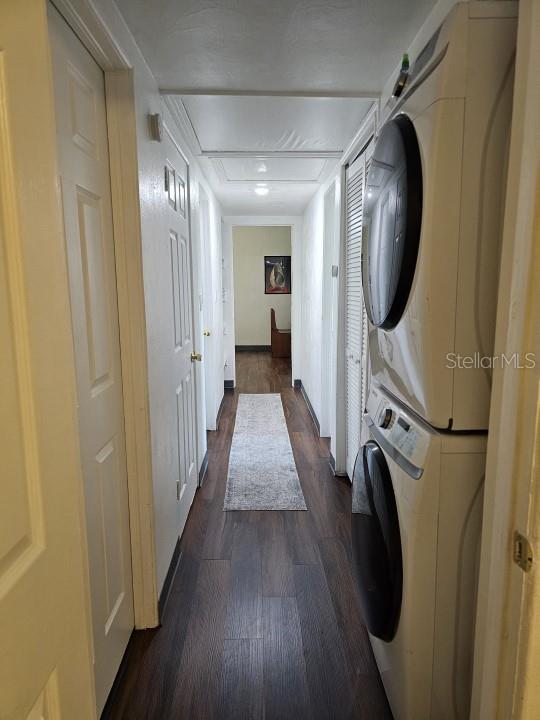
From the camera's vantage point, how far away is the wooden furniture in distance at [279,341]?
7.87 m

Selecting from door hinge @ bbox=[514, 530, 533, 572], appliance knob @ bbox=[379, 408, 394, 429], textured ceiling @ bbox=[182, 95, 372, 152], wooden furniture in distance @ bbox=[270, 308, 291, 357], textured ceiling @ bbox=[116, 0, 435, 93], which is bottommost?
wooden furniture in distance @ bbox=[270, 308, 291, 357]

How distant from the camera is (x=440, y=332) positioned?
39.9 inches

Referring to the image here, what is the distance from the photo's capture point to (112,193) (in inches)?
58.5

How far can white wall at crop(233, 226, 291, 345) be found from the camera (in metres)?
8.69

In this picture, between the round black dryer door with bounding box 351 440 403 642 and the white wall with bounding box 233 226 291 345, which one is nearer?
the round black dryer door with bounding box 351 440 403 642

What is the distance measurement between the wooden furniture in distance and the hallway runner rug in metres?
3.22

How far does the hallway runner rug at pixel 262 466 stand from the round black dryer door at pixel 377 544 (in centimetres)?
131

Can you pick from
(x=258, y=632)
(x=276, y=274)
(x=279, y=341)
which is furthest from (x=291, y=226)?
(x=258, y=632)

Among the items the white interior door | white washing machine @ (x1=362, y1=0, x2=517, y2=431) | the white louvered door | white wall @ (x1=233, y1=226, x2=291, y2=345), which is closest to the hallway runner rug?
the white interior door

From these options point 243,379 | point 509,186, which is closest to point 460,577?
point 509,186

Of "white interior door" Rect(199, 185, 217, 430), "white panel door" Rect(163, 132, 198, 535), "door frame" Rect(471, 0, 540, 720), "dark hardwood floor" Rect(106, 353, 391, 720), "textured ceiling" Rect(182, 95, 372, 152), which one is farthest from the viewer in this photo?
"white interior door" Rect(199, 185, 217, 430)

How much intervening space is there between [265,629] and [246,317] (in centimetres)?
746

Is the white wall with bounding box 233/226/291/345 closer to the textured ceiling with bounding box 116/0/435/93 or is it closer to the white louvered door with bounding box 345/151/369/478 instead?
the white louvered door with bounding box 345/151/369/478

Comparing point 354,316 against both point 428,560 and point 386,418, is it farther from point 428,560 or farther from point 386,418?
point 428,560
